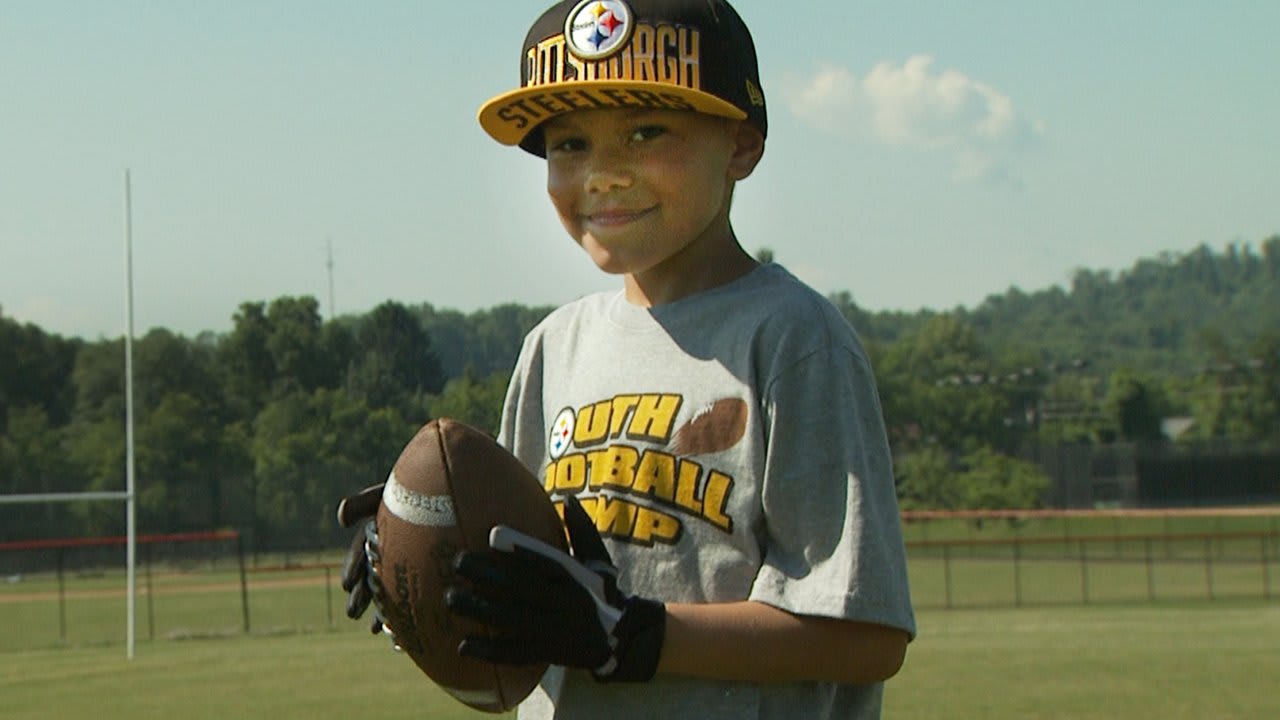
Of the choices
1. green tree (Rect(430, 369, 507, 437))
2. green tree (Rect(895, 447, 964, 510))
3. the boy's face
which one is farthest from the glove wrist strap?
green tree (Rect(895, 447, 964, 510))

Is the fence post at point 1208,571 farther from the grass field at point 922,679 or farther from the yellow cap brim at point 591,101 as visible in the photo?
the yellow cap brim at point 591,101

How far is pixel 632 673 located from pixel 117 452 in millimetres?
36052

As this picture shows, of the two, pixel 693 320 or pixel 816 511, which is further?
pixel 693 320

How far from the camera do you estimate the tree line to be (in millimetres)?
16484

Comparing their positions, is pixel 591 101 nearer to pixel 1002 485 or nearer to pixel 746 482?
pixel 746 482

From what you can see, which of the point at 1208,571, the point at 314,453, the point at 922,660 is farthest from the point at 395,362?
the point at 1208,571

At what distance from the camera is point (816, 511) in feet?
6.00

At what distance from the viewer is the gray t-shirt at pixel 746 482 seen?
1827 millimetres

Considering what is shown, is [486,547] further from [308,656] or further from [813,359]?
[308,656]

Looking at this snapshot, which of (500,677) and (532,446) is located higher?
(532,446)

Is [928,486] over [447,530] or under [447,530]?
under

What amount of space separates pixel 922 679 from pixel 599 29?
985 cm

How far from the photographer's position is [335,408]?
22172 millimetres

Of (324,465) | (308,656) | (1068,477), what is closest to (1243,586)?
(324,465)
